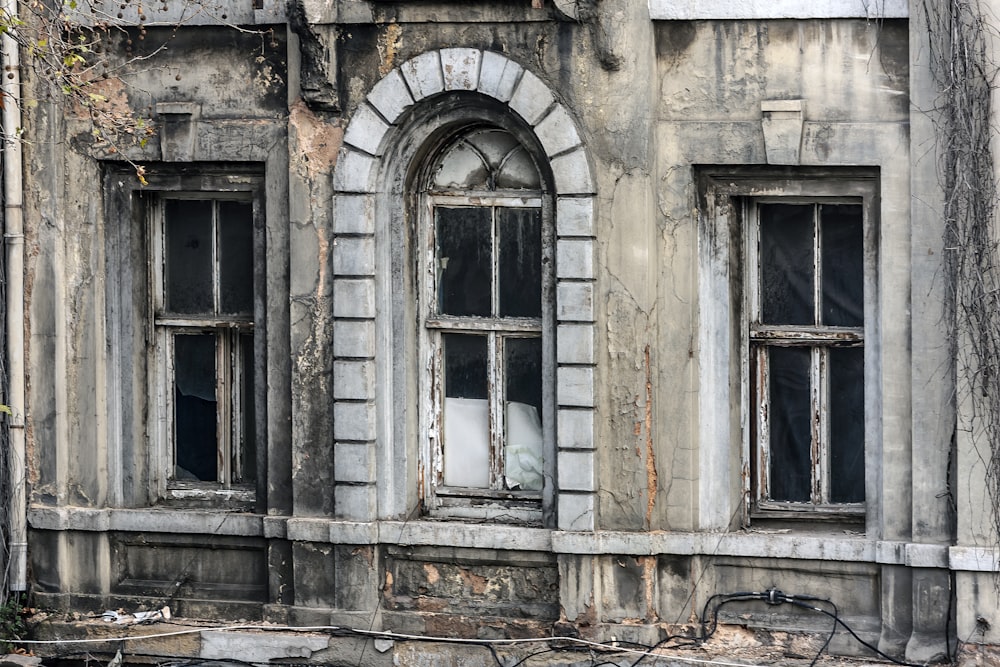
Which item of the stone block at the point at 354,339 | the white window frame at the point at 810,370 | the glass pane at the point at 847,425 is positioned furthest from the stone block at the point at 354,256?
the glass pane at the point at 847,425

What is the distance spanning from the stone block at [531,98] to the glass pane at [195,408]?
257 centimetres

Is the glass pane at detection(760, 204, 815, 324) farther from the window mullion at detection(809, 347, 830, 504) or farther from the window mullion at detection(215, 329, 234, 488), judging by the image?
the window mullion at detection(215, 329, 234, 488)

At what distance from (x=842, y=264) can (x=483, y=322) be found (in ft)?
7.10

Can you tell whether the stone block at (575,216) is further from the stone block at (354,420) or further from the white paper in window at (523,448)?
the stone block at (354,420)

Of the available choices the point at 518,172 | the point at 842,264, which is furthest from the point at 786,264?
the point at 518,172

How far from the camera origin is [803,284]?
9570 mm

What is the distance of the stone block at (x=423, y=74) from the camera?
31.0ft

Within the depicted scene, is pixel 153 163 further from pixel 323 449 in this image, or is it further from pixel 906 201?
pixel 906 201

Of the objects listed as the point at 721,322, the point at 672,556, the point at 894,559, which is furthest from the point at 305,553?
the point at 894,559

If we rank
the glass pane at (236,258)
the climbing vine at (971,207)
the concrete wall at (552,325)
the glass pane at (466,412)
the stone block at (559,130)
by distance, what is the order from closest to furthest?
the climbing vine at (971,207) < the concrete wall at (552,325) < the stone block at (559,130) < the glass pane at (466,412) < the glass pane at (236,258)

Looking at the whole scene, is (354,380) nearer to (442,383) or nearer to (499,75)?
(442,383)

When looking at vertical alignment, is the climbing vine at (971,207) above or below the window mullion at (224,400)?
above

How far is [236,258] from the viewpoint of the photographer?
1027 cm

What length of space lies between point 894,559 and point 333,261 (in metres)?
3.68
